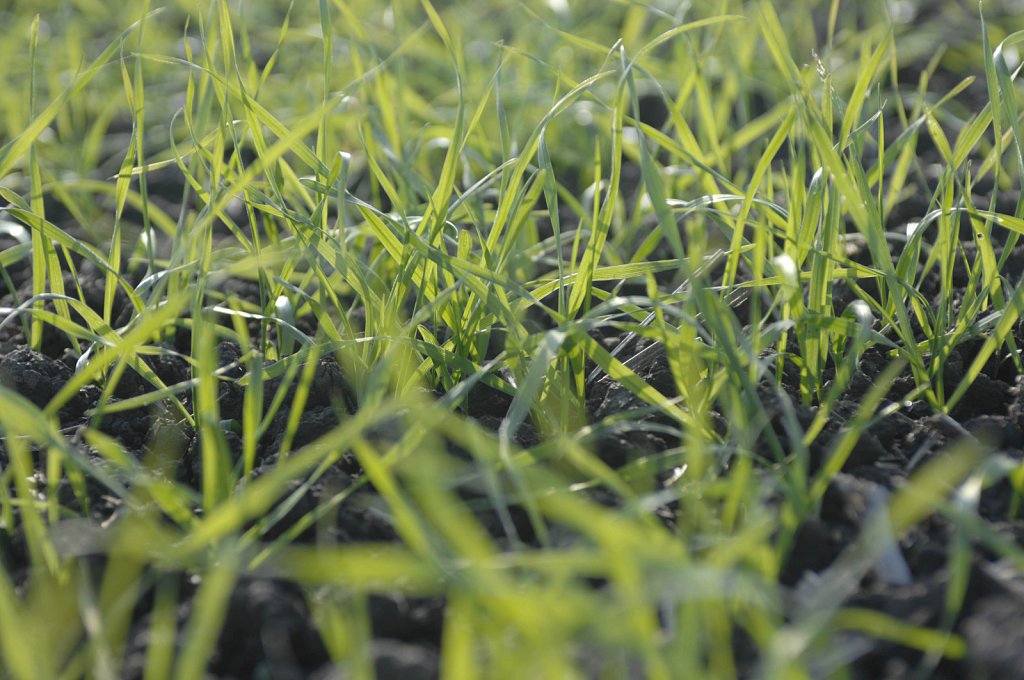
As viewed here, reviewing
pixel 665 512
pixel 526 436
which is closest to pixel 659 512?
pixel 665 512

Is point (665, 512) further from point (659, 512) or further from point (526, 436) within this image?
point (526, 436)

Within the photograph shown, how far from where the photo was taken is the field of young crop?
715 millimetres

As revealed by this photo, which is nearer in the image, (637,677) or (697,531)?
(637,677)

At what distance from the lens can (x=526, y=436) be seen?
3.56 ft

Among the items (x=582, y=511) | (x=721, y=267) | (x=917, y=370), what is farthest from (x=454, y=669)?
(x=721, y=267)

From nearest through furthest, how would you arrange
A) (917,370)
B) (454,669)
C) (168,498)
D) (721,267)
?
(454,669) < (168,498) < (917,370) < (721,267)

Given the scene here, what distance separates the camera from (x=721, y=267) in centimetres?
154

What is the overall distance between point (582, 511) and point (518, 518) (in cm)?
31

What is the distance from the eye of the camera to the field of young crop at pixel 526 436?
715 millimetres

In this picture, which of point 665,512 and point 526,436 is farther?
point 526,436

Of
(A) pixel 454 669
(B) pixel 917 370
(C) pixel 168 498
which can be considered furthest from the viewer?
(B) pixel 917 370

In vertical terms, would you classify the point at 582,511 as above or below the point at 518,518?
above

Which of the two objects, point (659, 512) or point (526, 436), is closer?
point (659, 512)

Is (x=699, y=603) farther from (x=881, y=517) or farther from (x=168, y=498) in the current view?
(x=168, y=498)
